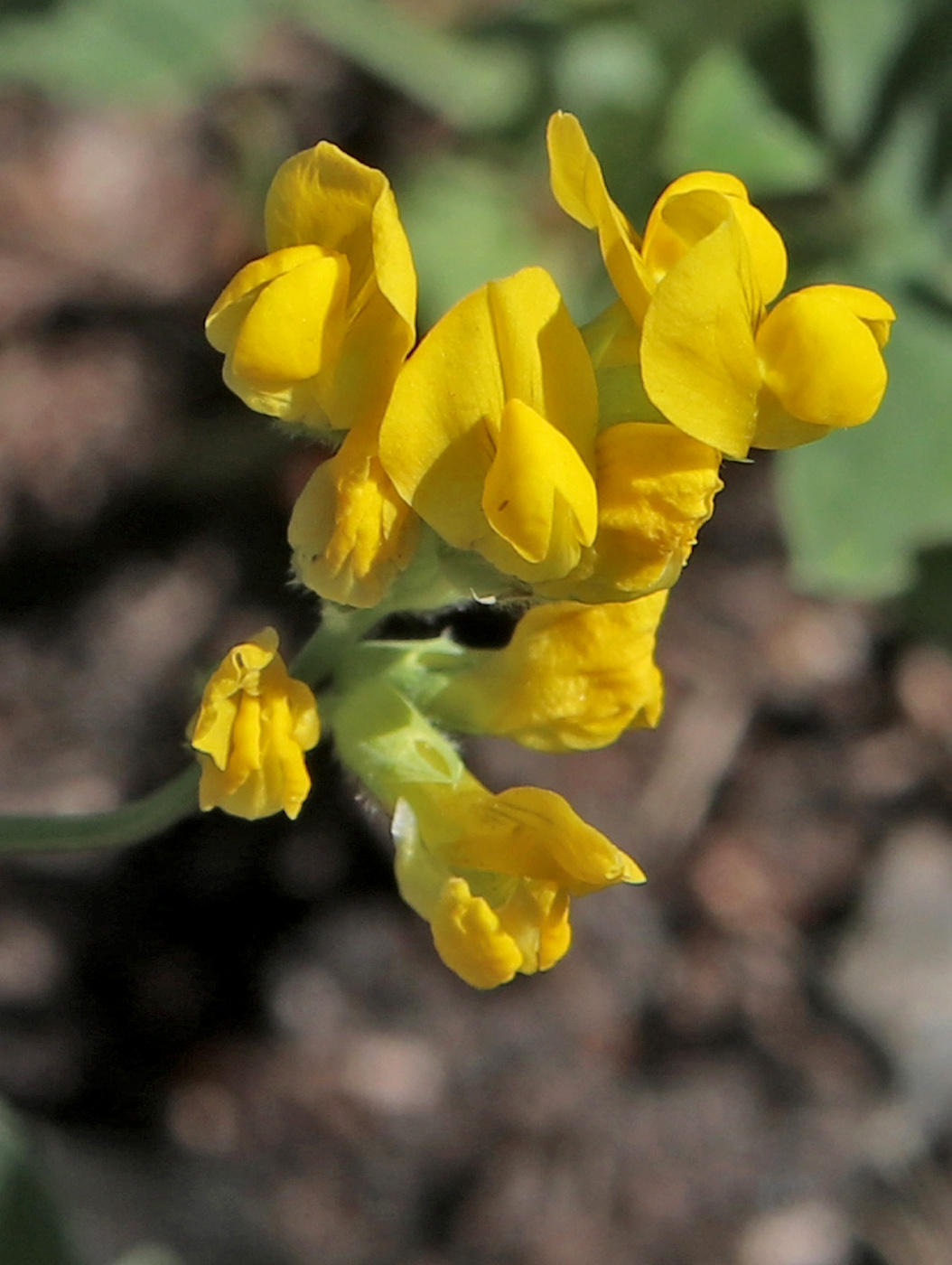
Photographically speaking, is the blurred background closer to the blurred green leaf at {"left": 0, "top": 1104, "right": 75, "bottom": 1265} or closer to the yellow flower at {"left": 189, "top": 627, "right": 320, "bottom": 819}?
the blurred green leaf at {"left": 0, "top": 1104, "right": 75, "bottom": 1265}

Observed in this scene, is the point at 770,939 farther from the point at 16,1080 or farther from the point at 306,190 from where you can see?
the point at 306,190

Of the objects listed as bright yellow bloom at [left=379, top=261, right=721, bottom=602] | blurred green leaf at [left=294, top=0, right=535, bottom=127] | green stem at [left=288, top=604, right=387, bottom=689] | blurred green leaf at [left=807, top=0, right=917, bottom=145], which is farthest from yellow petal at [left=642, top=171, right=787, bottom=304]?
blurred green leaf at [left=294, top=0, right=535, bottom=127]

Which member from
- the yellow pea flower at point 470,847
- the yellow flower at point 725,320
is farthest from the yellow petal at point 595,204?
the yellow pea flower at point 470,847

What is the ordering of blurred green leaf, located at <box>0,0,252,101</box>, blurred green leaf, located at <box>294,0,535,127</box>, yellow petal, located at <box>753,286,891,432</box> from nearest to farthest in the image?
yellow petal, located at <box>753,286,891,432</box> < blurred green leaf, located at <box>0,0,252,101</box> < blurred green leaf, located at <box>294,0,535,127</box>

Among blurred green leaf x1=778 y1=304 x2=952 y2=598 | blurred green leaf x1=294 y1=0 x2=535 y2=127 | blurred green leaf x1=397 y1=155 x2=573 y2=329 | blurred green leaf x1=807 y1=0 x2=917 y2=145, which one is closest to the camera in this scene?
blurred green leaf x1=778 y1=304 x2=952 y2=598

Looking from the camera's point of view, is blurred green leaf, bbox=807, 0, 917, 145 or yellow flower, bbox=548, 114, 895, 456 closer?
yellow flower, bbox=548, 114, 895, 456

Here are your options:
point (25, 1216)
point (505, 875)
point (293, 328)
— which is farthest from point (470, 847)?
point (25, 1216)

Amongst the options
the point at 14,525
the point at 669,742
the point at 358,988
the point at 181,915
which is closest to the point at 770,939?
the point at 669,742

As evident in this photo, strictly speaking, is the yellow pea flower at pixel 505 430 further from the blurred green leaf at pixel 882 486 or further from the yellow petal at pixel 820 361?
the blurred green leaf at pixel 882 486
